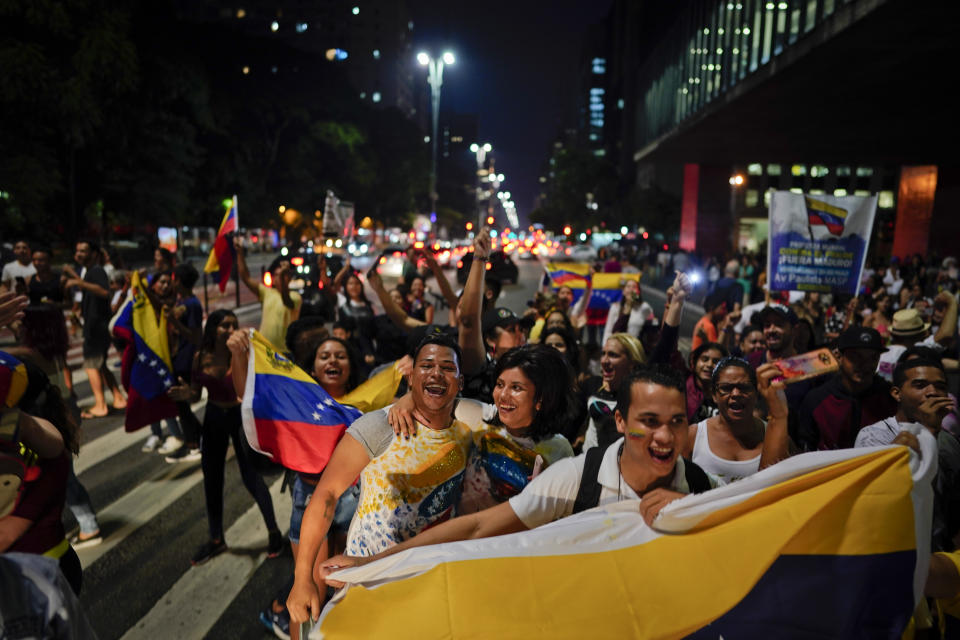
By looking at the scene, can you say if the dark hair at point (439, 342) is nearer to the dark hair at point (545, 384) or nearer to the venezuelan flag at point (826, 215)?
the dark hair at point (545, 384)

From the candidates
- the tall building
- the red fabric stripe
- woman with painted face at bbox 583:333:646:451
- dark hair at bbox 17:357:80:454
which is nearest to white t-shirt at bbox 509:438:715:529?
the red fabric stripe

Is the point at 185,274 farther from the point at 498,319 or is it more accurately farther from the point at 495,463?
the point at 495,463

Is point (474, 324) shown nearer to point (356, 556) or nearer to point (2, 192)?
point (356, 556)

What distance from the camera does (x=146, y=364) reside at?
267 inches

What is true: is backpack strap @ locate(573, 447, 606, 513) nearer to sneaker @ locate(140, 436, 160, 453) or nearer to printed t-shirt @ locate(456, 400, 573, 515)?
printed t-shirt @ locate(456, 400, 573, 515)

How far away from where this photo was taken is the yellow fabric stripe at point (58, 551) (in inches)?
108

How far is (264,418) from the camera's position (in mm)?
3840

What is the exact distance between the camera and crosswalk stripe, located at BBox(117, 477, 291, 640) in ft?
13.7

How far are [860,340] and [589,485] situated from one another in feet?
9.15

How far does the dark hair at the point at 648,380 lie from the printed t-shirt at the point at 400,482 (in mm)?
738

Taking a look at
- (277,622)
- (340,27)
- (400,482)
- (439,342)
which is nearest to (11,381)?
(400,482)

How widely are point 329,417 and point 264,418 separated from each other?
1.22 feet

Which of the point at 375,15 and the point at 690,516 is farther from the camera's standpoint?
the point at 375,15

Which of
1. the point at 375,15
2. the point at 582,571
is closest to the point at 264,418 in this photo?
the point at 582,571
